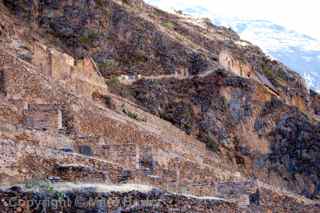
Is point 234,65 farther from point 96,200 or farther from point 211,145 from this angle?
point 96,200

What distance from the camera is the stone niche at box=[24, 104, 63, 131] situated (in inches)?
1057

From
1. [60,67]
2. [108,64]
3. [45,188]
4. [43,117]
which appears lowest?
[45,188]

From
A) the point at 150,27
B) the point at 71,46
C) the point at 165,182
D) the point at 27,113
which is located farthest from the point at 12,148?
the point at 150,27

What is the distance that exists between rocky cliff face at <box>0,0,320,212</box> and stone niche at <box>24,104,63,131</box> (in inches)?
1.7

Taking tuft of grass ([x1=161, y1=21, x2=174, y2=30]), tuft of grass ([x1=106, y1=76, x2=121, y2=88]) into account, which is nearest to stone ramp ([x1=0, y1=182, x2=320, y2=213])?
tuft of grass ([x1=106, y1=76, x2=121, y2=88])

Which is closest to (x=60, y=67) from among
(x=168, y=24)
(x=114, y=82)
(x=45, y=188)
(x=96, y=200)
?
(x=114, y=82)

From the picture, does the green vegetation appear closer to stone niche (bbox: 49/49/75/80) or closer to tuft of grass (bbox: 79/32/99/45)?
stone niche (bbox: 49/49/75/80)

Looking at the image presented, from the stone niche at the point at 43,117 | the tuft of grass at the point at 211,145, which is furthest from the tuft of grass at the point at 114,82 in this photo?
the stone niche at the point at 43,117

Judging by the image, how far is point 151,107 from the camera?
5481 cm

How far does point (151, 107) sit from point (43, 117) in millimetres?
27605

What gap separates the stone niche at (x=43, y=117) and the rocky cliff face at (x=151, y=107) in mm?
43

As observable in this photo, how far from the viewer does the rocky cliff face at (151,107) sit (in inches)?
922

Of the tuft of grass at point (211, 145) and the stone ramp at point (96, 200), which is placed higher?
the tuft of grass at point (211, 145)

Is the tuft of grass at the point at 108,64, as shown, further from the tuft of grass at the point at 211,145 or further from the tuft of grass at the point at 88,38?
the tuft of grass at the point at 211,145
